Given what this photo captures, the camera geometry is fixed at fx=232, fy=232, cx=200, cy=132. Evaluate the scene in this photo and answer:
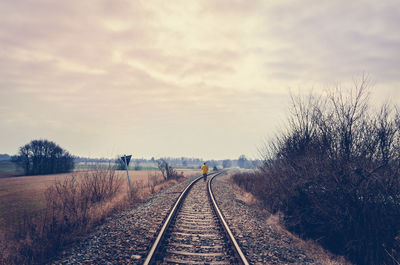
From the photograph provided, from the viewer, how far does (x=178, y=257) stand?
16.6 ft

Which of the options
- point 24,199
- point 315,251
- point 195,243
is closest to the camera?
point 195,243

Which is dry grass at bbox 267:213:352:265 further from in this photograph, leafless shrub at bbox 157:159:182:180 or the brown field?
leafless shrub at bbox 157:159:182:180

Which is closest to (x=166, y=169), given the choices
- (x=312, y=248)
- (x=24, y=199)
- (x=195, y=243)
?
(x=24, y=199)

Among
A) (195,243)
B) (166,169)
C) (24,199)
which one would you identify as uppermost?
(166,169)

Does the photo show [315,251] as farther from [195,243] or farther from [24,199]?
[24,199]

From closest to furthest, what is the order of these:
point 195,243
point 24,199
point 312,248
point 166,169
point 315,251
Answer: point 195,243, point 315,251, point 312,248, point 24,199, point 166,169

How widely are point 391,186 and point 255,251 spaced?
393cm

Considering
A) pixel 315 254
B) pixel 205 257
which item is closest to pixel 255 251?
pixel 205 257

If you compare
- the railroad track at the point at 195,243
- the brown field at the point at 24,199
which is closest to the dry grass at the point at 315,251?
the railroad track at the point at 195,243

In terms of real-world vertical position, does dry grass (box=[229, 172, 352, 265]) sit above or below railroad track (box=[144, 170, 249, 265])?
below

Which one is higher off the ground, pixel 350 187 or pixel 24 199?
pixel 350 187

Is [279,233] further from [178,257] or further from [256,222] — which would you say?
[178,257]

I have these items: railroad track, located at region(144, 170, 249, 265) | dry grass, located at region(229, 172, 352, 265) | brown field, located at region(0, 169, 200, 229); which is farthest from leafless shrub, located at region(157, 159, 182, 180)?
dry grass, located at region(229, 172, 352, 265)

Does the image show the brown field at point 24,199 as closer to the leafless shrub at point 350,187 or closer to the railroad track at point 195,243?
the railroad track at point 195,243
